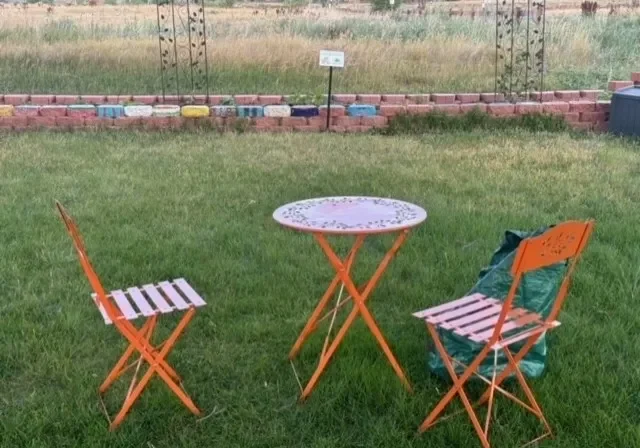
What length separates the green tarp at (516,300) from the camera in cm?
322

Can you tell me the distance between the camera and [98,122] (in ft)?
28.9

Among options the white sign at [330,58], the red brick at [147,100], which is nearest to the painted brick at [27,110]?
the red brick at [147,100]

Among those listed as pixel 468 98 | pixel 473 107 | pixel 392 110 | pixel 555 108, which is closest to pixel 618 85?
pixel 555 108

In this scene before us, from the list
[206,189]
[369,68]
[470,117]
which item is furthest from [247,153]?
[369,68]

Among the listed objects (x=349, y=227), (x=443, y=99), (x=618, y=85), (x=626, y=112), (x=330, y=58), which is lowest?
(x=349, y=227)

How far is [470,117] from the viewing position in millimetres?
8805

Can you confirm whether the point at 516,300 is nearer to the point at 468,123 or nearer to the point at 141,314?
the point at 141,314

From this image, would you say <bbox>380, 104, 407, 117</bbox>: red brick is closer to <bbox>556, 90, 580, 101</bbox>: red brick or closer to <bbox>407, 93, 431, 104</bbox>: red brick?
<bbox>407, 93, 431, 104</bbox>: red brick

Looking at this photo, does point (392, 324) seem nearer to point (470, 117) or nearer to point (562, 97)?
point (470, 117)

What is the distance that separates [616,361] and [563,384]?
0.39 meters

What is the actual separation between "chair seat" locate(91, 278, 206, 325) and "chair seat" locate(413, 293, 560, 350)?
3.06 ft

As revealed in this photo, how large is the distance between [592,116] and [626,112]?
0.58 m

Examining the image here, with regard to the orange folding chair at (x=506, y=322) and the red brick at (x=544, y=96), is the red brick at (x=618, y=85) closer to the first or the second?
the red brick at (x=544, y=96)

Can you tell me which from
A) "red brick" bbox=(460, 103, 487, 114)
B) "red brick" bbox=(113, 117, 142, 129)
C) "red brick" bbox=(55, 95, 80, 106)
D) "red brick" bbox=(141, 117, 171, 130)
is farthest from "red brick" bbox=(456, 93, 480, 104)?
"red brick" bbox=(55, 95, 80, 106)
